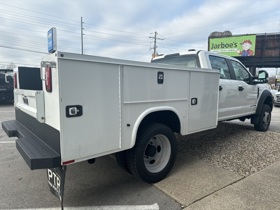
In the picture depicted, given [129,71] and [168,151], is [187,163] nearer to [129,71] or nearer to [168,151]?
[168,151]

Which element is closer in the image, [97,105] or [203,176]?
[97,105]

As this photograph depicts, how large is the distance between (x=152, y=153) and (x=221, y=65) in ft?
8.38

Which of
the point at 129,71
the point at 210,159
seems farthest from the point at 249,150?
the point at 129,71

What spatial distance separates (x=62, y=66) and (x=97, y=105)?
1.78ft

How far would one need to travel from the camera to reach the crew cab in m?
4.42

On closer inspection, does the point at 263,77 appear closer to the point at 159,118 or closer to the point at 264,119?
the point at 264,119

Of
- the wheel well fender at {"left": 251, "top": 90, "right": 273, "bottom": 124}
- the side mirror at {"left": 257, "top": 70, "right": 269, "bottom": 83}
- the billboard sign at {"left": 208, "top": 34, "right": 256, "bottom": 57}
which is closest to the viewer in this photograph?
the side mirror at {"left": 257, "top": 70, "right": 269, "bottom": 83}

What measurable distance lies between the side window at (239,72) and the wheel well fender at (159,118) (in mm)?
2467

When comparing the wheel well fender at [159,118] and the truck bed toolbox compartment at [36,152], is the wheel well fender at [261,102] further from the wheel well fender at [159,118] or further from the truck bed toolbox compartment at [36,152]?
the truck bed toolbox compartment at [36,152]

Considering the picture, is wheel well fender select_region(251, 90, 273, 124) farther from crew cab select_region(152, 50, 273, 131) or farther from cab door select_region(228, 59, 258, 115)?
cab door select_region(228, 59, 258, 115)

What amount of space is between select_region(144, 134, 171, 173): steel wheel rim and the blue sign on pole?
1795mm

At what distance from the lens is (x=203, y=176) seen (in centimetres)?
354

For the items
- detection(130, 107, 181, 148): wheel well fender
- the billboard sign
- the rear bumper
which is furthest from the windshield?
the billboard sign

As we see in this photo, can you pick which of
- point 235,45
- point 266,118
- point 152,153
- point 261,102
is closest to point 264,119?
point 266,118
